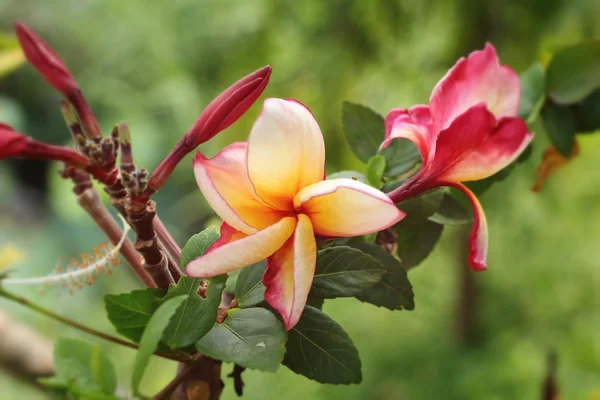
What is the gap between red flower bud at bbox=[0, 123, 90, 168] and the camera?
5.7 inches

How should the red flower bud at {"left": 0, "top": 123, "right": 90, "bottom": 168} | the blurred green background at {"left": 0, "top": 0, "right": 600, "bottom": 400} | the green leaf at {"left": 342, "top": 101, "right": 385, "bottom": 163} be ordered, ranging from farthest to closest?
the blurred green background at {"left": 0, "top": 0, "right": 600, "bottom": 400}
the green leaf at {"left": 342, "top": 101, "right": 385, "bottom": 163}
the red flower bud at {"left": 0, "top": 123, "right": 90, "bottom": 168}

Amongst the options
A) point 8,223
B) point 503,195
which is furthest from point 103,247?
point 8,223

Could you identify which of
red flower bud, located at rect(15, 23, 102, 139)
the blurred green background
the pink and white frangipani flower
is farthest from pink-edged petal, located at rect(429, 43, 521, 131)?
the blurred green background

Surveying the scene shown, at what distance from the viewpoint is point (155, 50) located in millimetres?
1321

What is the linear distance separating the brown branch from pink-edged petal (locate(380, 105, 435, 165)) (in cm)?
9

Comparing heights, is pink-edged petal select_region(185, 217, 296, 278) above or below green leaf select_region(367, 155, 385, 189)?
above

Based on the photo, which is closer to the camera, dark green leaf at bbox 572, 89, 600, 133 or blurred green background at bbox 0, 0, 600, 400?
dark green leaf at bbox 572, 89, 600, 133

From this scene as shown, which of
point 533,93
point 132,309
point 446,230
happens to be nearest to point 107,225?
point 132,309

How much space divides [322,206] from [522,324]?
0.81 metres

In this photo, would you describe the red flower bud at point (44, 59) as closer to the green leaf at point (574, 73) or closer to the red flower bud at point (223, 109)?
the red flower bud at point (223, 109)

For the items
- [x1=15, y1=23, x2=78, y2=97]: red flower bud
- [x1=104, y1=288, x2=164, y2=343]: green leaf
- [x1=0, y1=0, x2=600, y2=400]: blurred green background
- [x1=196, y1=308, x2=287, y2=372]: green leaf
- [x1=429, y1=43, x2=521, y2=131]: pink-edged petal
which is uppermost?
[x1=15, y1=23, x2=78, y2=97]: red flower bud

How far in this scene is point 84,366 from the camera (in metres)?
0.20

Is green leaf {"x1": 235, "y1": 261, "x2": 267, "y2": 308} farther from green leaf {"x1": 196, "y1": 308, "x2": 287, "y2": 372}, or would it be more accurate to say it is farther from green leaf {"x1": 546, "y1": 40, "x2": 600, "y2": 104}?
green leaf {"x1": 546, "y1": 40, "x2": 600, "y2": 104}

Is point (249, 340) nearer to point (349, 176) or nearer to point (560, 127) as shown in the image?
point (349, 176)
